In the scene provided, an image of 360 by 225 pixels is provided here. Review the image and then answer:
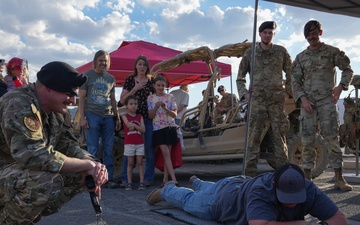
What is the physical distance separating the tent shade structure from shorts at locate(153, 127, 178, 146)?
8.11 feet

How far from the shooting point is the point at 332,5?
4852mm

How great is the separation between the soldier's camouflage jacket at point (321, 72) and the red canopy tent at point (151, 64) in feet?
16.8

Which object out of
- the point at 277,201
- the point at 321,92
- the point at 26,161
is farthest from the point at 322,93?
the point at 26,161

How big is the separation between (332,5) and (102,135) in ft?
11.2

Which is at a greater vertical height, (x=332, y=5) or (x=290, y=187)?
(x=332, y=5)

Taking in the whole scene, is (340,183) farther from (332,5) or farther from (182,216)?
(182,216)

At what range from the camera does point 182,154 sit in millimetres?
6875

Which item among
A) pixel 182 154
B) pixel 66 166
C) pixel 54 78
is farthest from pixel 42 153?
pixel 182 154

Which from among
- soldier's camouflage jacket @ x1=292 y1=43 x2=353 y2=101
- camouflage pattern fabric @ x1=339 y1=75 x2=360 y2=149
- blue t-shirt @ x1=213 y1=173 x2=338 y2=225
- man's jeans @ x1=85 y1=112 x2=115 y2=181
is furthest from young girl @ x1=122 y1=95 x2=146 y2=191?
camouflage pattern fabric @ x1=339 y1=75 x2=360 y2=149

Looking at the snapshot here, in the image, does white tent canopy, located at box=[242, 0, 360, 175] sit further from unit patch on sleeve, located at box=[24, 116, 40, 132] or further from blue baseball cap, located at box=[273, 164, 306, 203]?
unit patch on sleeve, located at box=[24, 116, 40, 132]

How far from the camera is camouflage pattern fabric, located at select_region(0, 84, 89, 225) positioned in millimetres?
2473

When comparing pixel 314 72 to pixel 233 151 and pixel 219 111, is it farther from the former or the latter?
pixel 219 111

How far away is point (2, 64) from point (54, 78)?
3.70 m

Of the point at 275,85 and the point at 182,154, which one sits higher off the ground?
the point at 275,85
